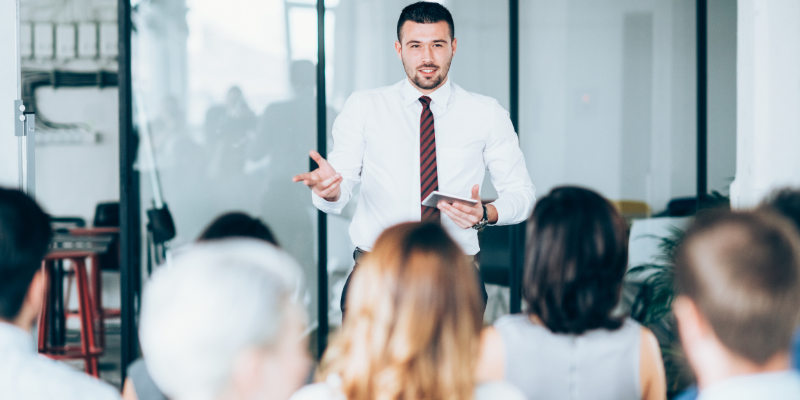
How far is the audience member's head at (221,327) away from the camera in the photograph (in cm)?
104

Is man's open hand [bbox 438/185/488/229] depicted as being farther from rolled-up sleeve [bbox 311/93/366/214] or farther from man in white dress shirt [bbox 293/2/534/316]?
rolled-up sleeve [bbox 311/93/366/214]

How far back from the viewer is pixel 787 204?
1.88 m

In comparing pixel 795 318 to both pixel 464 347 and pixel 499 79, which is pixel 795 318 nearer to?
pixel 464 347

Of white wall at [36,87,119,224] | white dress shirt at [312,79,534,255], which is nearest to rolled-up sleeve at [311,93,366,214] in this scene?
white dress shirt at [312,79,534,255]

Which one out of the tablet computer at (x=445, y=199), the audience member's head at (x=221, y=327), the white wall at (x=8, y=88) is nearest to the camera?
the audience member's head at (x=221, y=327)

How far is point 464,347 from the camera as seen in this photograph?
1.25 m

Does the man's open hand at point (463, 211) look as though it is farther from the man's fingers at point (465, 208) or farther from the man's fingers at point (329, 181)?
the man's fingers at point (329, 181)

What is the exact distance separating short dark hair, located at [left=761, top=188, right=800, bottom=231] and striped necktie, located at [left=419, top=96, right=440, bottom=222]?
134cm

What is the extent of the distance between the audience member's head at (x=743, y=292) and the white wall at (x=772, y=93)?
7.76ft

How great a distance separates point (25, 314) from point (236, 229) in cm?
59

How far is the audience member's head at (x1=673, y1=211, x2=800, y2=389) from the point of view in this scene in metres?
1.16

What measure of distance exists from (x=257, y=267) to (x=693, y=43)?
3987mm

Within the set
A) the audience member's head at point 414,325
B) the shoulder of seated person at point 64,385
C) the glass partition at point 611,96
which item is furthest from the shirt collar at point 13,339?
the glass partition at point 611,96

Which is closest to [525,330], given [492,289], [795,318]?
[795,318]
